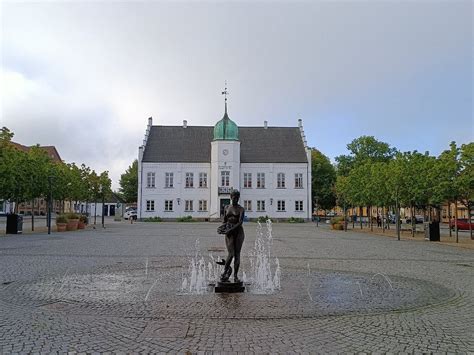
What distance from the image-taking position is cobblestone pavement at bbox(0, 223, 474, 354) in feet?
20.4

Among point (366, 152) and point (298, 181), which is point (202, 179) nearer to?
point (298, 181)

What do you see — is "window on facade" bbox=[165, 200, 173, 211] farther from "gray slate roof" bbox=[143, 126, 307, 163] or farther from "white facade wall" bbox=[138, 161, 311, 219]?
"gray slate roof" bbox=[143, 126, 307, 163]

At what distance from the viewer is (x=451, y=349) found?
6059mm

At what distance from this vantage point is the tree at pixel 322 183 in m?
77.6

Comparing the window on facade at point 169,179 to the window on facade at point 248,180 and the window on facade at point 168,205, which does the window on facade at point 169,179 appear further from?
the window on facade at point 248,180

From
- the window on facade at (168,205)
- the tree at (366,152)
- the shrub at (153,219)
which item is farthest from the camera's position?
the tree at (366,152)

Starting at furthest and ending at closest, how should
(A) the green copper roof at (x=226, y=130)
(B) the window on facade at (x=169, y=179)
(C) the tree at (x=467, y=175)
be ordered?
(B) the window on facade at (x=169, y=179), (A) the green copper roof at (x=226, y=130), (C) the tree at (x=467, y=175)

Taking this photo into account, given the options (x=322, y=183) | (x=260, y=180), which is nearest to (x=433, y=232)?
(x=260, y=180)

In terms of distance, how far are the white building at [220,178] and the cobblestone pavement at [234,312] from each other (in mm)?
51383

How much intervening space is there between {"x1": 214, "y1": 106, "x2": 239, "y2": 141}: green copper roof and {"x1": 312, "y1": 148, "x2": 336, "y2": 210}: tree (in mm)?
19016

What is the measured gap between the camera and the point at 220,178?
214 feet

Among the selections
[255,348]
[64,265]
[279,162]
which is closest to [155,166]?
[279,162]

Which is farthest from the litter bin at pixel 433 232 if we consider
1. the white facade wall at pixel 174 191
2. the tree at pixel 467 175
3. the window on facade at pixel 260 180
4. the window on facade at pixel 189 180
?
the window on facade at pixel 189 180

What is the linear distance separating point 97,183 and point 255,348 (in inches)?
1740
